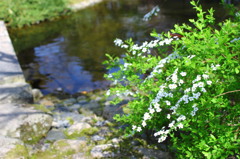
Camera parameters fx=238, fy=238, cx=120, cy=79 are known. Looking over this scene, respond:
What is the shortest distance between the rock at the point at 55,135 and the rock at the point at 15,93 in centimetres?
116

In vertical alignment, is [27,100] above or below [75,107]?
above

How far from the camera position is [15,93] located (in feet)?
14.5

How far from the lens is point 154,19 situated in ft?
41.8

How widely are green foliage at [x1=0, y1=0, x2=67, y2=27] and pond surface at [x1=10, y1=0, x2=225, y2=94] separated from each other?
0.50 metres

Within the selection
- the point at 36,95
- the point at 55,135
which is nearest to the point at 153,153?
the point at 55,135

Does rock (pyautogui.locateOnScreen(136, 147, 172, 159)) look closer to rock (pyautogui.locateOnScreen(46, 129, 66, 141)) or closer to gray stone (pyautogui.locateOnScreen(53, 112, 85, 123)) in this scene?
rock (pyautogui.locateOnScreen(46, 129, 66, 141))

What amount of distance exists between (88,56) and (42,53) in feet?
7.13

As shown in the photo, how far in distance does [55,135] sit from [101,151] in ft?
3.00

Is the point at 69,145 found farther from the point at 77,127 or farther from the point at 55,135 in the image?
the point at 77,127

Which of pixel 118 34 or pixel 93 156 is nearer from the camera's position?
pixel 93 156

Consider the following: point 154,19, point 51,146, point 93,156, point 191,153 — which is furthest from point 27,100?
point 154,19

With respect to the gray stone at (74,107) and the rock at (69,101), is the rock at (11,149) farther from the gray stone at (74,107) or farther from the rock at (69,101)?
the rock at (69,101)

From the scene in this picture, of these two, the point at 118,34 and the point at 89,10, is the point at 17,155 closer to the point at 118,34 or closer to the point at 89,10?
the point at 118,34

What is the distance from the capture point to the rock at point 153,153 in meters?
2.90
